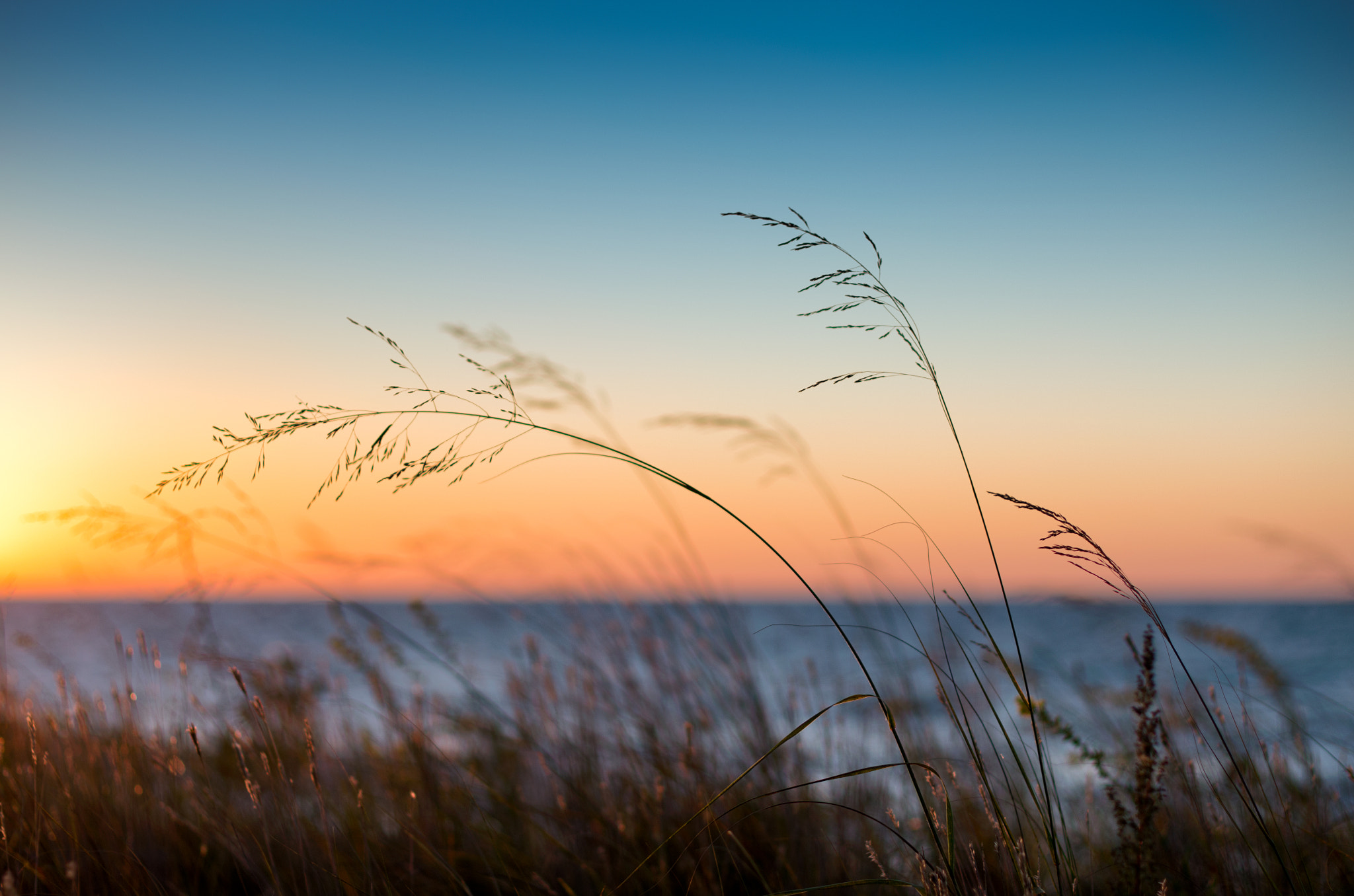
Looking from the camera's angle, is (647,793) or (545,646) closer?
(647,793)

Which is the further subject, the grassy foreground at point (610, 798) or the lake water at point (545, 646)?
the lake water at point (545, 646)

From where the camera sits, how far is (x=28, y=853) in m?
1.99

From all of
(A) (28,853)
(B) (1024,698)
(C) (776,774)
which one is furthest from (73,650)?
(B) (1024,698)

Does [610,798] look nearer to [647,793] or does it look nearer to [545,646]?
[647,793]

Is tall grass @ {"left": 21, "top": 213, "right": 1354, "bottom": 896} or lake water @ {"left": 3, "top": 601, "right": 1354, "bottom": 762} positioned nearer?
tall grass @ {"left": 21, "top": 213, "right": 1354, "bottom": 896}

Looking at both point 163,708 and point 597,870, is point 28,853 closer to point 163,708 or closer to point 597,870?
point 163,708

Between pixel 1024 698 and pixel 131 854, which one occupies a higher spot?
pixel 1024 698

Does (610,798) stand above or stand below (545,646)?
below

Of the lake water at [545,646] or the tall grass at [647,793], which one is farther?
the lake water at [545,646]

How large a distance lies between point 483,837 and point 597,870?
448 mm

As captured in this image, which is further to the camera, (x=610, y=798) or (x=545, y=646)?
(x=545, y=646)

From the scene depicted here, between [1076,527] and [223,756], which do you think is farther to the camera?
[223,756]

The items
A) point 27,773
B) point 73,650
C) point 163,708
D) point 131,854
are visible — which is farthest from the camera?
point 73,650

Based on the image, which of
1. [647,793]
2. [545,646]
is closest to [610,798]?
[647,793]
